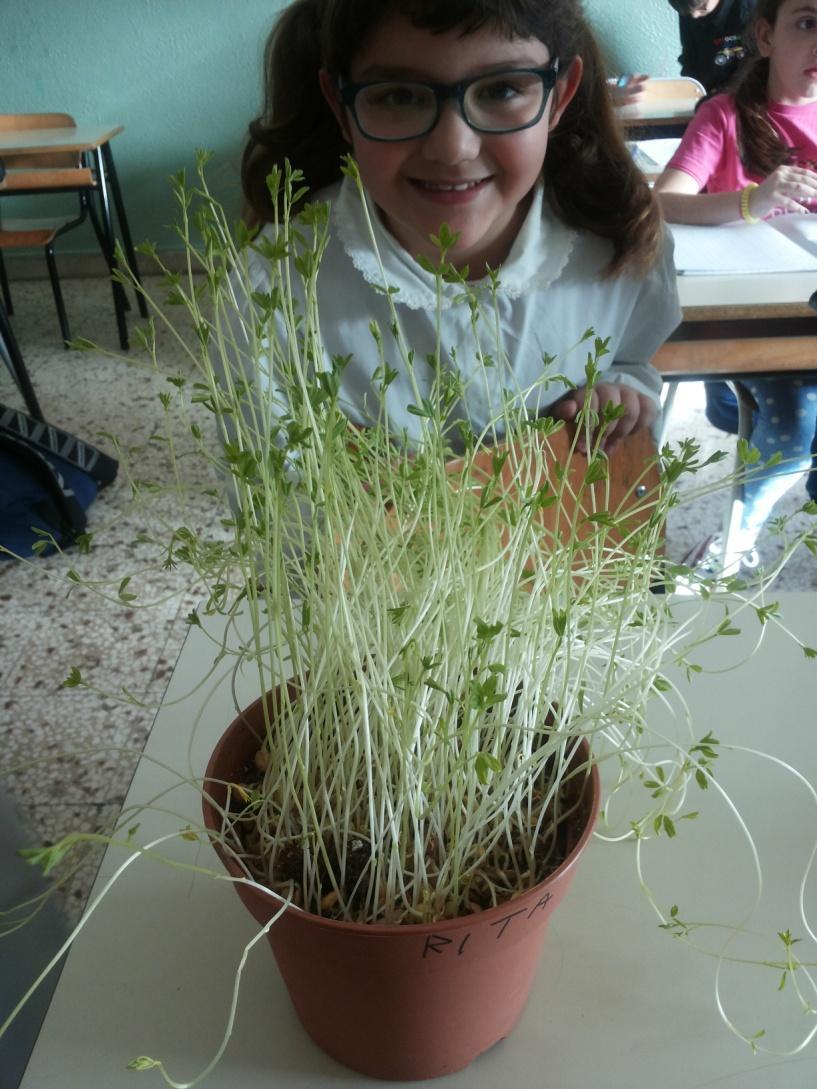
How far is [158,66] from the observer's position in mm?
4184

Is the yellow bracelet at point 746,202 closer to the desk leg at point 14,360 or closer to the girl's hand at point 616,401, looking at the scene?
the girl's hand at point 616,401

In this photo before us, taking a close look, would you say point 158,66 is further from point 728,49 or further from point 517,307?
point 517,307

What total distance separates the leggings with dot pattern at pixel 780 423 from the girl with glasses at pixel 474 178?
0.55 metres

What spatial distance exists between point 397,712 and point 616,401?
29.8 inches

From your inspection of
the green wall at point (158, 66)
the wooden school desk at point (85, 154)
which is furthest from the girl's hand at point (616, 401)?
the green wall at point (158, 66)

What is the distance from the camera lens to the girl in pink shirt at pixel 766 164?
1834 millimetres

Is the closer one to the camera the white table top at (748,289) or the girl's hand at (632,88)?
the white table top at (748,289)

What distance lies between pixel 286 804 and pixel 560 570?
22 cm

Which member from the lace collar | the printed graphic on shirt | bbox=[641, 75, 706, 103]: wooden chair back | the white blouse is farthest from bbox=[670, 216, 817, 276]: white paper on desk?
bbox=[641, 75, 706, 103]: wooden chair back

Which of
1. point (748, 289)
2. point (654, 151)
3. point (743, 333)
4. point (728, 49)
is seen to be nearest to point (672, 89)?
point (728, 49)

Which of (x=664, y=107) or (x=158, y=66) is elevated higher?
(x=158, y=66)

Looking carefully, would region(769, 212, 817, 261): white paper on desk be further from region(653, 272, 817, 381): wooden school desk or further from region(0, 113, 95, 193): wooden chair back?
region(0, 113, 95, 193): wooden chair back

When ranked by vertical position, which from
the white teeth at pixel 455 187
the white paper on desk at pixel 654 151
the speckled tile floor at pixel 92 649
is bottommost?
the speckled tile floor at pixel 92 649

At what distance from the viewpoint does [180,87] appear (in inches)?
166
